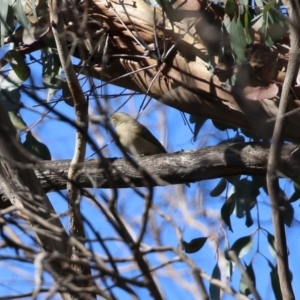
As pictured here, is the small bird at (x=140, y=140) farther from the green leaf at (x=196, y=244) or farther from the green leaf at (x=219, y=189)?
the green leaf at (x=196, y=244)

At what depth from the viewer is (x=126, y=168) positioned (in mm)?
2785

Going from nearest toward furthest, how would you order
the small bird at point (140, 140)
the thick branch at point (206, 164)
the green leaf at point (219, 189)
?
the thick branch at point (206, 164)
the green leaf at point (219, 189)
the small bird at point (140, 140)

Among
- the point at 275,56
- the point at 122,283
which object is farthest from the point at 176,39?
the point at 122,283

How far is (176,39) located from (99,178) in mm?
699

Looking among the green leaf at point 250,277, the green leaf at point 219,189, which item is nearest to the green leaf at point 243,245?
the green leaf at point 250,277

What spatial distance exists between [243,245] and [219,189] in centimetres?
31

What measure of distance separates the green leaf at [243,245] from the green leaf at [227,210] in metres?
0.06

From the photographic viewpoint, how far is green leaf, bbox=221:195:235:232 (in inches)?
123

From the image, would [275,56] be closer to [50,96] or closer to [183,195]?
[50,96]

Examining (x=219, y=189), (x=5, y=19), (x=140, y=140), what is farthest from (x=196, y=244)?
(x=140, y=140)

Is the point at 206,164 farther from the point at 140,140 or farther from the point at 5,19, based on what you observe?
the point at 140,140

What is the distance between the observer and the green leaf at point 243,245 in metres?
3.06

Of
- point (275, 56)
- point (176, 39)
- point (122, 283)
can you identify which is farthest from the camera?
point (176, 39)

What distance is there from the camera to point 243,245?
308 centimetres
